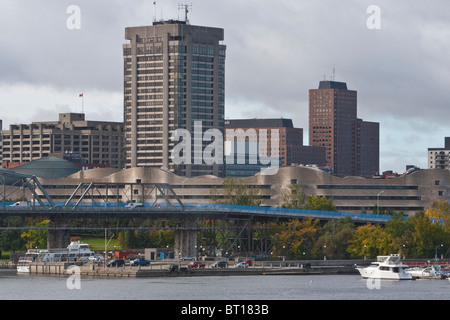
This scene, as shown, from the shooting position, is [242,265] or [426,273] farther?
[242,265]

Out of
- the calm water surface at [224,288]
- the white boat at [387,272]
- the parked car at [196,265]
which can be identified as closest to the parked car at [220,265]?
the parked car at [196,265]

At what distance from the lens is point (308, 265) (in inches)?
7613

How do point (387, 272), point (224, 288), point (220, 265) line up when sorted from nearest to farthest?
point (224, 288), point (387, 272), point (220, 265)

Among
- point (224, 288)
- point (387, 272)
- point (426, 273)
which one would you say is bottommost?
point (224, 288)

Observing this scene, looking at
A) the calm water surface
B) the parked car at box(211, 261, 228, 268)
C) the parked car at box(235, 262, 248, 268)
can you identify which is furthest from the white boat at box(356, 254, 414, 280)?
the parked car at box(211, 261, 228, 268)

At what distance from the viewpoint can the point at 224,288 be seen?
6033 inches

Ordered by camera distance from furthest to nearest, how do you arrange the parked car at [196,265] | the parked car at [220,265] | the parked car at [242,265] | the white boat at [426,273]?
Answer: 1. the parked car at [242,265]
2. the parked car at [220,265]
3. the parked car at [196,265]
4. the white boat at [426,273]

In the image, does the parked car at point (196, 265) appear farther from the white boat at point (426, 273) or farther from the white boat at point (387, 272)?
the white boat at point (426, 273)

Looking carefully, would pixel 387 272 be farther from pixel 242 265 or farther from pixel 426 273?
pixel 242 265

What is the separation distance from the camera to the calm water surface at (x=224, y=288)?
14162 centimetres

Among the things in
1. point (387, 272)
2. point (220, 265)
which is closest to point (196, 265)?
point (220, 265)
